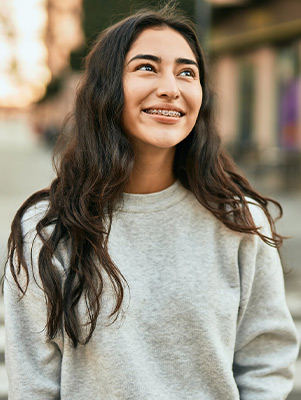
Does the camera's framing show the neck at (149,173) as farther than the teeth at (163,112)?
Yes

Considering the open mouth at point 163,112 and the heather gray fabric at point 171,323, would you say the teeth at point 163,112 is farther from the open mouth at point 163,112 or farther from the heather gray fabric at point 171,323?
the heather gray fabric at point 171,323

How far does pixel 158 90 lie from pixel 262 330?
718 millimetres

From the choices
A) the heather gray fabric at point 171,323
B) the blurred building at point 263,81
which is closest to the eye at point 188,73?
the heather gray fabric at point 171,323

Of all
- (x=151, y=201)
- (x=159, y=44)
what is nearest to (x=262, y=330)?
(x=151, y=201)

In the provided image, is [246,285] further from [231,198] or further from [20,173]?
[20,173]

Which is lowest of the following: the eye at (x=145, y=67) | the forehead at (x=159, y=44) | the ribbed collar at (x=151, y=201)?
the ribbed collar at (x=151, y=201)

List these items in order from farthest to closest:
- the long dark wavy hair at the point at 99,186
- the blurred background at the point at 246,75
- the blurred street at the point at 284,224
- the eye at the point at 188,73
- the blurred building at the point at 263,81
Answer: the blurred building at the point at 263,81
the blurred background at the point at 246,75
the blurred street at the point at 284,224
the eye at the point at 188,73
the long dark wavy hair at the point at 99,186

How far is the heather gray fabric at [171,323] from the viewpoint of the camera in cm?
162

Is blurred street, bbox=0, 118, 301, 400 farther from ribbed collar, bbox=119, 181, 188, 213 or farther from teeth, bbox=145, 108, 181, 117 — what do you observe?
teeth, bbox=145, 108, 181, 117

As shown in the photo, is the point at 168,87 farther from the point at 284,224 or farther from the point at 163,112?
the point at 284,224

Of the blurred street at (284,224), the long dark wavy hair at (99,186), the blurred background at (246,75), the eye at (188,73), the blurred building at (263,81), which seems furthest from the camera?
the blurred building at (263,81)

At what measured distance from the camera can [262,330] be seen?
69.0 inches

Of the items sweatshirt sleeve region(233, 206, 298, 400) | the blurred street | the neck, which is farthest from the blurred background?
the neck

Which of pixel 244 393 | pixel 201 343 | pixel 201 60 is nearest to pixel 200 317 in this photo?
pixel 201 343
